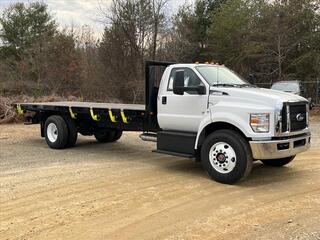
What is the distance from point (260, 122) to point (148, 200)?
7.63ft

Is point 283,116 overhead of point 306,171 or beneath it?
overhead

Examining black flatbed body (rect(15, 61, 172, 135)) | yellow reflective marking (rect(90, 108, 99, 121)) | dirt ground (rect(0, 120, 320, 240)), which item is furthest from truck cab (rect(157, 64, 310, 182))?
yellow reflective marking (rect(90, 108, 99, 121))

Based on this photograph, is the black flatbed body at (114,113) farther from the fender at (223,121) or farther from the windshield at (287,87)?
the windshield at (287,87)

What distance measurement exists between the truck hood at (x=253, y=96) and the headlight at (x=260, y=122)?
222 mm

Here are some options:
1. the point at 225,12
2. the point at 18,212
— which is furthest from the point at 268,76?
the point at 18,212

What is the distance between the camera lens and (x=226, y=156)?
8016 millimetres

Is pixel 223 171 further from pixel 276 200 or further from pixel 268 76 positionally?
pixel 268 76

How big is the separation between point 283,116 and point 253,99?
0.58 metres

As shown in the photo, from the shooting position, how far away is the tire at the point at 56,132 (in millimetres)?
11801

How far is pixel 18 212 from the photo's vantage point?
630 cm

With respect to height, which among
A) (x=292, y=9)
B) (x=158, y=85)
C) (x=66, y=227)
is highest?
(x=292, y=9)

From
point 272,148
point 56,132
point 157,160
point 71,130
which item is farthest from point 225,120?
point 56,132

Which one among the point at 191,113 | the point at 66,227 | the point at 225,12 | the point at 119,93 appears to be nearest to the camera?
the point at 66,227

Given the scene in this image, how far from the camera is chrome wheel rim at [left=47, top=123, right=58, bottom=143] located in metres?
12.1
